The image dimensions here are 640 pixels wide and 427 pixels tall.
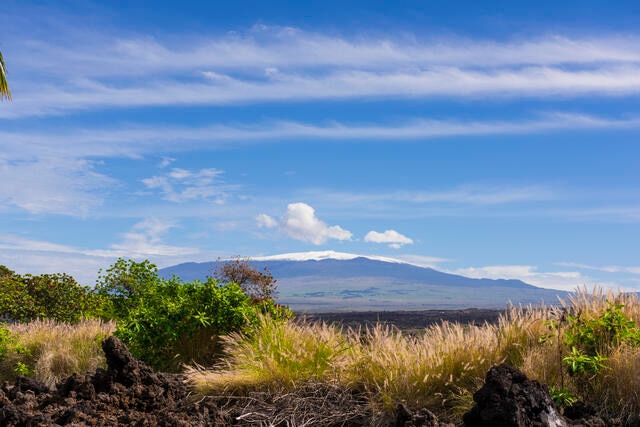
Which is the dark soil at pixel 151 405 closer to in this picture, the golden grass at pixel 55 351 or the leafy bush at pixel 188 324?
the leafy bush at pixel 188 324

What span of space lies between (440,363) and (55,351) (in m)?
9.63

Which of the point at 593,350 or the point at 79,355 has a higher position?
the point at 593,350

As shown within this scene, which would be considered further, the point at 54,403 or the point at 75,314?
the point at 75,314

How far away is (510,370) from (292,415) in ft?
8.34

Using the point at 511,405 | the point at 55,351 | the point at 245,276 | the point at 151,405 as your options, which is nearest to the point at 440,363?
the point at 511,405

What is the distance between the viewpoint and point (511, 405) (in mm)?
5902

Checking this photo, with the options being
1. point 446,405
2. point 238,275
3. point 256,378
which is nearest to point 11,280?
point 238,275

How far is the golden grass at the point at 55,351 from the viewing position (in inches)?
537

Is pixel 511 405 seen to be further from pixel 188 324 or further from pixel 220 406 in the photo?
pixel 188 324

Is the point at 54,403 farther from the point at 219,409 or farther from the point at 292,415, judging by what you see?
the point at 292,415

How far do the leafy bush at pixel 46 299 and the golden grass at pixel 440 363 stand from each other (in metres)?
13.4

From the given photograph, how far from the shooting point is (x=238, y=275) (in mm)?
30453

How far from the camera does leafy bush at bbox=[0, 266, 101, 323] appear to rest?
20734 millimetres

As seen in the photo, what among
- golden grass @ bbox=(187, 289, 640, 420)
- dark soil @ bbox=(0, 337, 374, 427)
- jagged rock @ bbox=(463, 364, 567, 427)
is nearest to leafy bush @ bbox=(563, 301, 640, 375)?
golden grass @ bbox=(187, 289, 640, 420)
